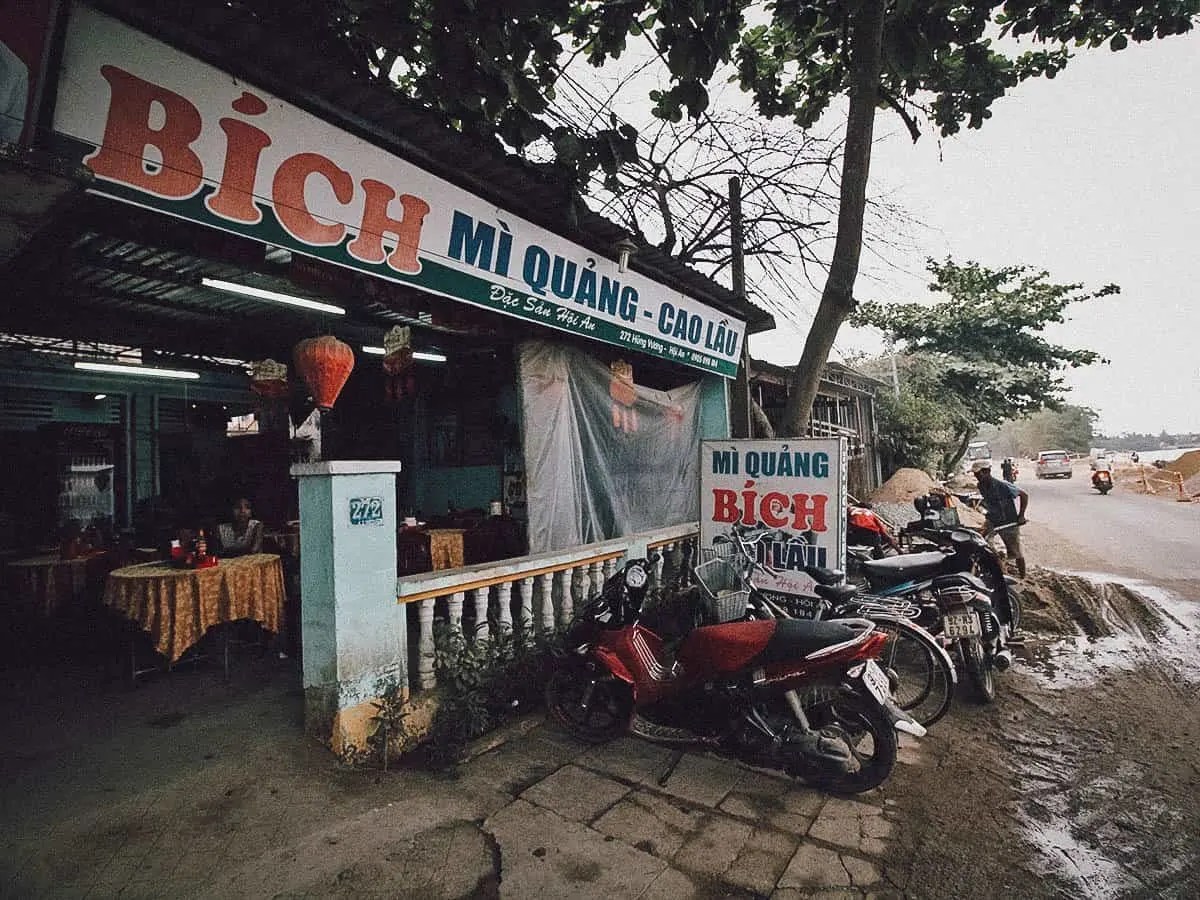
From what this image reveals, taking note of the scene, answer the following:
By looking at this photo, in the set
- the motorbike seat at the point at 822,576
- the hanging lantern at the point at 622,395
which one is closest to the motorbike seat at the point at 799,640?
the motorbike seat at the point at 822,576

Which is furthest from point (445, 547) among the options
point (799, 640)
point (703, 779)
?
point (799, 640)

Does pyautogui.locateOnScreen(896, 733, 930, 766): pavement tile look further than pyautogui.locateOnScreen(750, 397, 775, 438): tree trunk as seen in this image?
No

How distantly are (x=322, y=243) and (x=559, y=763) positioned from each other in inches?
132

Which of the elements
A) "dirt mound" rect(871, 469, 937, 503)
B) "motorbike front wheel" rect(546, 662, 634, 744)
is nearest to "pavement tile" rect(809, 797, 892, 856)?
"motorbike front wheel" rect(546, 662, 634, 744)

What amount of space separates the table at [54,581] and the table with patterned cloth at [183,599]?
1223 mm

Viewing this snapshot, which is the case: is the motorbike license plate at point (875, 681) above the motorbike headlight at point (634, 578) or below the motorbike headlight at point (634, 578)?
below

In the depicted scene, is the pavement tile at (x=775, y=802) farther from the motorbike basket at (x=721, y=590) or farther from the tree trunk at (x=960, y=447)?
the tree trunk at (x=960, y=447)

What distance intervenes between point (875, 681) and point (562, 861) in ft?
6.12

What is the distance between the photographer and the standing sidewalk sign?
15.9ft

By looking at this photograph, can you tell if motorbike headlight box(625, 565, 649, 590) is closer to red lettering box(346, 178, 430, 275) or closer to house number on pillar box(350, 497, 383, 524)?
house number on pillar box(350, 497, 383, 524)

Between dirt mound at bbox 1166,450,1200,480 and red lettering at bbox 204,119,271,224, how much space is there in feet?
113

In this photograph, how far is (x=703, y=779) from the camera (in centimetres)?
335

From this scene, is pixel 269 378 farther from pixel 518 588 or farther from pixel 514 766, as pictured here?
pixel 514 766

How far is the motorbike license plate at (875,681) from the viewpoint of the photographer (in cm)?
314
